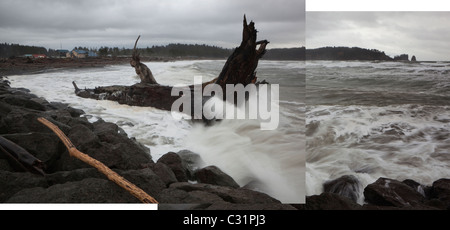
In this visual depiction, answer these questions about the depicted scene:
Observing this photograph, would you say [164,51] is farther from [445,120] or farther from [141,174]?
[445,120]

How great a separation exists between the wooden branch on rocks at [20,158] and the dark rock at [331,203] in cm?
212

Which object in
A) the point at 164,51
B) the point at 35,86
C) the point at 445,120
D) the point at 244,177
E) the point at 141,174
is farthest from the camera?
the point at 164,51

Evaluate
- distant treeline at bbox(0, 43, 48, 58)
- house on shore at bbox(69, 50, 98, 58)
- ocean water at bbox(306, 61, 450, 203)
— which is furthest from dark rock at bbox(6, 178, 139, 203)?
house on shore at bbox(69, 50, 98, 58)

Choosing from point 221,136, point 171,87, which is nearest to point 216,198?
point 221,136

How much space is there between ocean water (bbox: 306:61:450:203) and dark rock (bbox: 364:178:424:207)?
153 mm

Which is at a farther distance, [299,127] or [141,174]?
[299,127]

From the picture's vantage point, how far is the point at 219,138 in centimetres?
389

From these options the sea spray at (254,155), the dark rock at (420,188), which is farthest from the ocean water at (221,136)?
the dark rock at (420,188)

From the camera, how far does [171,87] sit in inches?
196

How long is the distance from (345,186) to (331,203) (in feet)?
2.38

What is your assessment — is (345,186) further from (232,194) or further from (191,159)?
(191,159)

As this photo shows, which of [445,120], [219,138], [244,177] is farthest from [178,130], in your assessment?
[445,120]

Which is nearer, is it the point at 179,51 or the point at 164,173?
the point at 164,173
